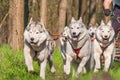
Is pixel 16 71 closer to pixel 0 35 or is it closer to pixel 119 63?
pixel 119 63

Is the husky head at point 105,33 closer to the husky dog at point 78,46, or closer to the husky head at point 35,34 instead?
the husky dog at point 78,46

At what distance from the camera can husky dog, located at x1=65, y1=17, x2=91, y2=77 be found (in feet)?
29.9

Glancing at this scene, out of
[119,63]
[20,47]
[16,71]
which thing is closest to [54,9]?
[20,47]

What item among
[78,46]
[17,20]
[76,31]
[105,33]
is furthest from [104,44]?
[17,20]

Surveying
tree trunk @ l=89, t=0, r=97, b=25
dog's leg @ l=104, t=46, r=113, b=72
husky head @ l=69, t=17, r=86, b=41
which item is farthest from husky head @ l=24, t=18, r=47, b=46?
tree trunk @ l=89, t=0, r=97, b=25

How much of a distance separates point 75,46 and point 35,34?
100 centimetres

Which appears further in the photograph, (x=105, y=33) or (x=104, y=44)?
(x=104, y=44)

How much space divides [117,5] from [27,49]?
2573 millimetres

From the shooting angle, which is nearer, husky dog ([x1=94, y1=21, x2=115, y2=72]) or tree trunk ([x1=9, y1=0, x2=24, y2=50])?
husky dog ([x1=94, y1=21, x2=115, y2=72])

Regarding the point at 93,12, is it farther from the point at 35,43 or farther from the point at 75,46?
the point at 35,43

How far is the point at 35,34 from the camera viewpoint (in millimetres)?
8609

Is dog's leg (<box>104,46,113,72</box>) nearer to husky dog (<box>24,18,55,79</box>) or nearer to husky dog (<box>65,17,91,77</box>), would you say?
husky dog (<box>65,17,91,77</box>)

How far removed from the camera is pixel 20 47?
600 inches

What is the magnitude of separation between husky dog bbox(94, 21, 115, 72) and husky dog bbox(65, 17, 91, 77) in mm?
437
